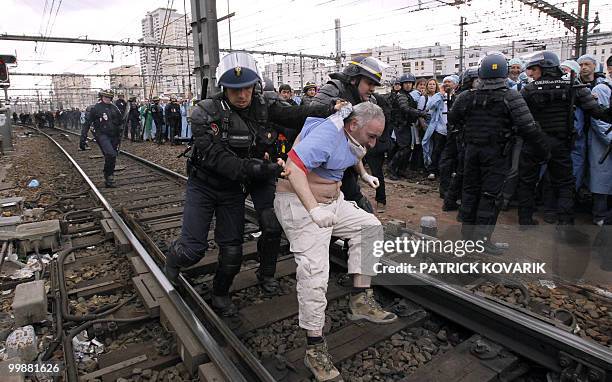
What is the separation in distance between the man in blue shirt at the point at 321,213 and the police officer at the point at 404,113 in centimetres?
608

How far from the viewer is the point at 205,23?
7.07 m

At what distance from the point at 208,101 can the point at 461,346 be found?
8.68ft

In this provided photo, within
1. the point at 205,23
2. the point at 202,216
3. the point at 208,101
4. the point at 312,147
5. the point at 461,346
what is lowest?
the point at 461,346

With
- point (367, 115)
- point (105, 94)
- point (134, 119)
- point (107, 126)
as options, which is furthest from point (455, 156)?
point (134, 119)

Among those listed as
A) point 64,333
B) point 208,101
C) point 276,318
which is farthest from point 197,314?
point 208,101

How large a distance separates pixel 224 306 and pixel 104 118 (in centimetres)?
780

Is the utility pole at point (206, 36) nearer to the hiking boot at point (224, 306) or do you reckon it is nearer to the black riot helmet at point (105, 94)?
the black riot helmet at point (105, 94)

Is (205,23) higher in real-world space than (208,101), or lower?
higher

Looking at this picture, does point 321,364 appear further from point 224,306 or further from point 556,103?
point 556,103

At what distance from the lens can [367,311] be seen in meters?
3.61

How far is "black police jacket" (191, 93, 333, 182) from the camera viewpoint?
339cm

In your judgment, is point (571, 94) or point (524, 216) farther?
point (524, 216)

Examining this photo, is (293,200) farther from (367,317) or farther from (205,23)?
(205,23)

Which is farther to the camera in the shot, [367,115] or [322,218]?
[367,115]
